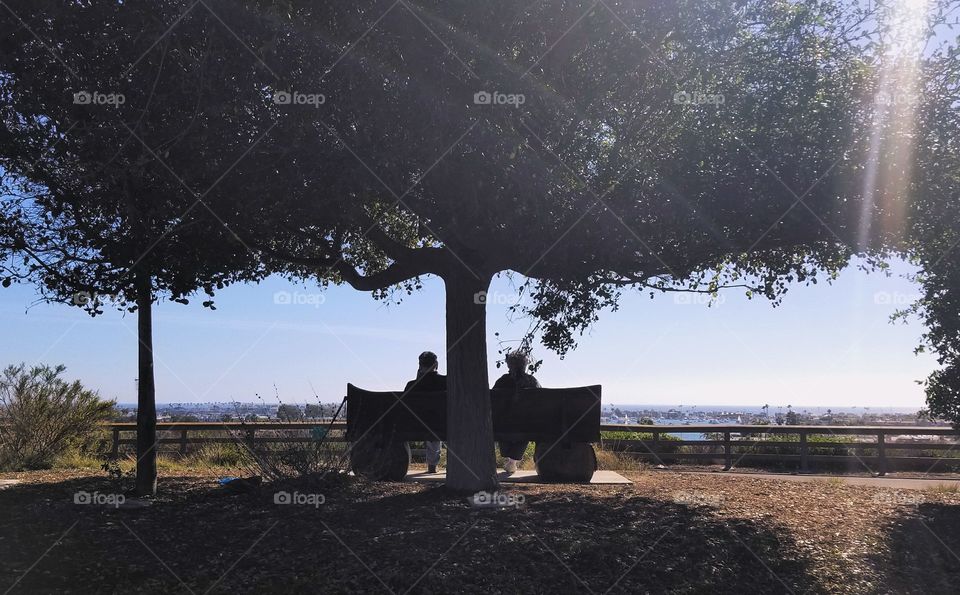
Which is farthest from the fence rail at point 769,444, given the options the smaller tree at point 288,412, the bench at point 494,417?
the smaller tree at point 288,412

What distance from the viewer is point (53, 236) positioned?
330 inches

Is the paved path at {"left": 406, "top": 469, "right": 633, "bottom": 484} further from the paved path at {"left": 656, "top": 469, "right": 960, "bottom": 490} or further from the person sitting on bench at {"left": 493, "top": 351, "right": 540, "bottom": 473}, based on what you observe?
the paved path at {"left": 656, "top": 469, "right": 960, "bottom": 490}

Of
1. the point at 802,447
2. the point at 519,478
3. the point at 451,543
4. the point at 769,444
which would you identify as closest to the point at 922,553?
the point at 451,543

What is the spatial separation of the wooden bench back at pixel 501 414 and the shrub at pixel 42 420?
247 inches

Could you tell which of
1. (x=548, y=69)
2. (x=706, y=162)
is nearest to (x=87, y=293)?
(x=548, y=69)

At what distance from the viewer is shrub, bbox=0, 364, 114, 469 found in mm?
12992

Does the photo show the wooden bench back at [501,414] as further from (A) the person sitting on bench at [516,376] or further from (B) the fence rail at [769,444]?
(B) the fence rail at [769,444]

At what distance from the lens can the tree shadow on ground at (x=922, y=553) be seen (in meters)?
6.90

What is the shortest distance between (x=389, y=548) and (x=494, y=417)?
3.86 m

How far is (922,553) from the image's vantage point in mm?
7559

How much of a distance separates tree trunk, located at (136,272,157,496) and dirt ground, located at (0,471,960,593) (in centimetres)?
29

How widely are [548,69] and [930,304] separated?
18.3ft

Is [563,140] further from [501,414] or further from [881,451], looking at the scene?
[881,451]

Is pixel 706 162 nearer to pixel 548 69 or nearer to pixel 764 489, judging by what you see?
pixel 548 69
